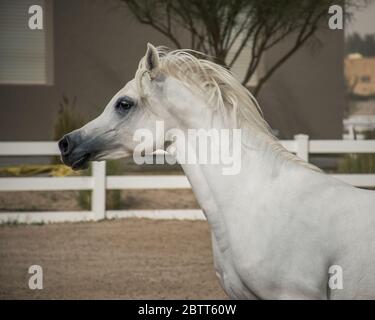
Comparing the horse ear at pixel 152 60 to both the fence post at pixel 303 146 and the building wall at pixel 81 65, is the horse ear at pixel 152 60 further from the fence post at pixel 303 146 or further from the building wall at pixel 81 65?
the building wall at pixel 81 65

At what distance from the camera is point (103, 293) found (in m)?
4.79

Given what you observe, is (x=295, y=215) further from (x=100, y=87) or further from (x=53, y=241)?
(x=100, y=87)

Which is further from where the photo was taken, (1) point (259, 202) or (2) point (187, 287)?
(2) point (187, 287)

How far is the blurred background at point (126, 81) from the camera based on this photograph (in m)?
5.66

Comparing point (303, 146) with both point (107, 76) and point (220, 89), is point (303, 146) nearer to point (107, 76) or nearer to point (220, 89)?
point (220, 89)

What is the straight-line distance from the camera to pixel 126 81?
12570 millimetres

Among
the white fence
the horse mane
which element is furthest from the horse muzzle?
the white fence

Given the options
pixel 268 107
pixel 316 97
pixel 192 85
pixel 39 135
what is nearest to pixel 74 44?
pixel 39 135

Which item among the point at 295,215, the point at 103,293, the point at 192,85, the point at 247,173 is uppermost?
the point at 192,85

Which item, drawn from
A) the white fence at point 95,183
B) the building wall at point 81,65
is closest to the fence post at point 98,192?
the white fence at point 95,183

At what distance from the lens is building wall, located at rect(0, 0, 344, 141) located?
40.2ft

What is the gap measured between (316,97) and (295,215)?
11.5m

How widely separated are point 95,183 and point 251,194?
5279 millimetres

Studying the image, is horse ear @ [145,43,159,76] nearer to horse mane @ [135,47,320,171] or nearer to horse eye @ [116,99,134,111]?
horse mane @ [135,47,320,171]
